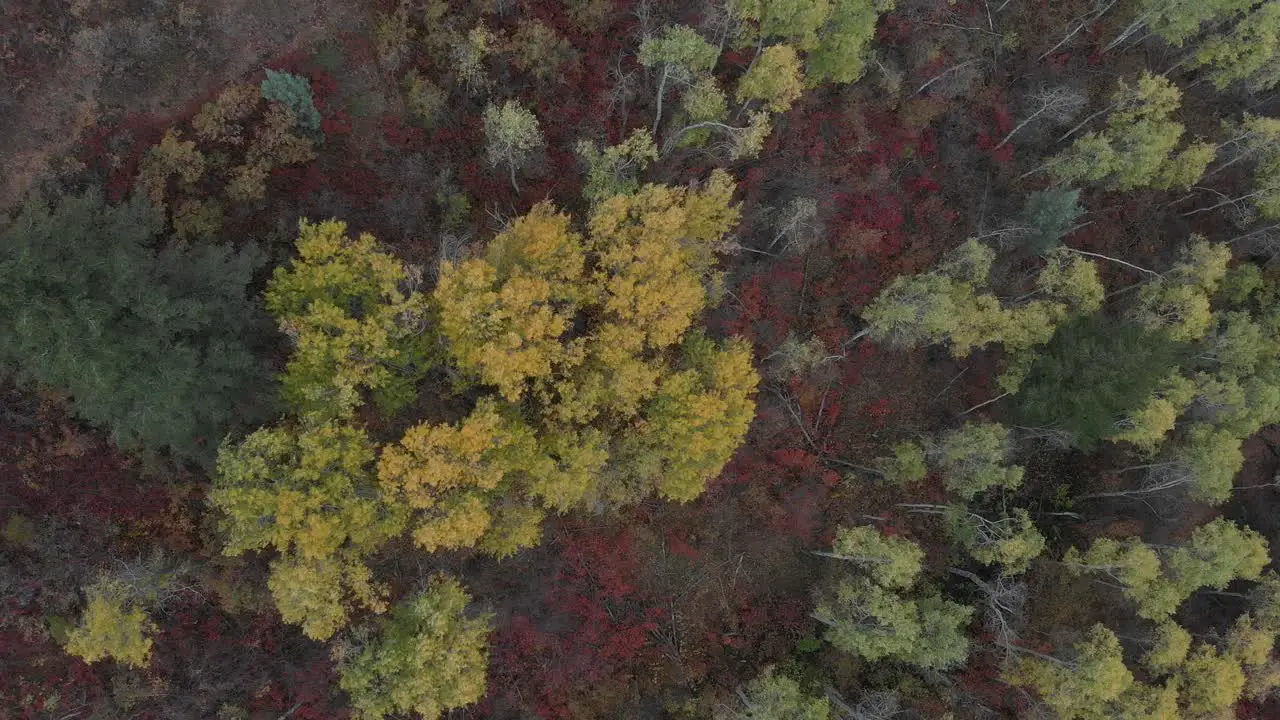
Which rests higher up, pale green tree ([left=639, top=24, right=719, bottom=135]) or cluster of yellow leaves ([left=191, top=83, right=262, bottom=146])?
cluster of yellow leaves ([left=191, top=83, right=262, bottom=146])

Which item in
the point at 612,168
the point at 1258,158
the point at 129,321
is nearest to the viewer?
the point at 129,321

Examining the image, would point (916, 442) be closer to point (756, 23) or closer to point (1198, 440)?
point (1198, 440)

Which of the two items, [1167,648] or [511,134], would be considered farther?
[1167,648]

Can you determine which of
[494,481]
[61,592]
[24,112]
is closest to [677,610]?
[494,481]

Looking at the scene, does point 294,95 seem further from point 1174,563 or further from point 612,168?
point 1174,563

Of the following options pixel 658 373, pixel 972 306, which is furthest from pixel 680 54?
pixel 972 306

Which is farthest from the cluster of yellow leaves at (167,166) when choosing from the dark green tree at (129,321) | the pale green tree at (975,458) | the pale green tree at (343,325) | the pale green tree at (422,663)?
the pale green tree at (975,458)

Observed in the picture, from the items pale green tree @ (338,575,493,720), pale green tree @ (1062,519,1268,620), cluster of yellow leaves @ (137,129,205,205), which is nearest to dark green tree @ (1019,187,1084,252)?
pale green tree @ (1062,519,1268,620)

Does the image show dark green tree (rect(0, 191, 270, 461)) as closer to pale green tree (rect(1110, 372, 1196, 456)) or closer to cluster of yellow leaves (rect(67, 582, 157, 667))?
cluster of yellow leaves (rect(67, 582, 157, 667))
